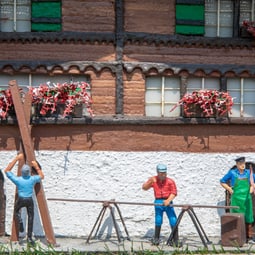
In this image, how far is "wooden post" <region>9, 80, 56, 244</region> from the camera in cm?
1234

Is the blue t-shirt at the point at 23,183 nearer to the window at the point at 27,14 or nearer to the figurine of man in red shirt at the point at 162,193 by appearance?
the figurine of man in red shirt at the point at 162,193

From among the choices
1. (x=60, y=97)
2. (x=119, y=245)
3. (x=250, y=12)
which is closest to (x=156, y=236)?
(x=119, y=245)

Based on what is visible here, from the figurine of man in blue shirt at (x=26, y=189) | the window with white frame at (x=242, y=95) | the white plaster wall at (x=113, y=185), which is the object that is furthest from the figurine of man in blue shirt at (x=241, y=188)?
the figurine of man in blue shirt at (x=26, y=189)

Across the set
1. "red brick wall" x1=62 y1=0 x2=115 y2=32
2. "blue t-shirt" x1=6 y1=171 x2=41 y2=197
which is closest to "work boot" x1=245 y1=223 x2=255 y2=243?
"blue t-shirt" x1=6 y1=171 x2=41 y2=197

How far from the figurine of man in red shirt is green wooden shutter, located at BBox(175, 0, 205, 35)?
2.97 metres

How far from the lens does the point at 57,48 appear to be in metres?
13.5

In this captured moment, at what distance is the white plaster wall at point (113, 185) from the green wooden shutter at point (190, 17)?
242 cm

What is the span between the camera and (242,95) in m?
13.9

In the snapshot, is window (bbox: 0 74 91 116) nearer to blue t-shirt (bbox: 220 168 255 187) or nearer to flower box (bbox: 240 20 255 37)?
blue t-shirt (bbox: 220 168 255 187)

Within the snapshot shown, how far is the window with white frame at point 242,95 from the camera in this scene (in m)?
13.9

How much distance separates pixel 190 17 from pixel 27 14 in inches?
125

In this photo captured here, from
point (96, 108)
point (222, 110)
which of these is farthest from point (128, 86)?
point (222, 110)

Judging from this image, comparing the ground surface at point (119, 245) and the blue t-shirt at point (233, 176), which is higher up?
the blue t-shirt at point (233, 176)

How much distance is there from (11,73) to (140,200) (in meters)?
3.47
